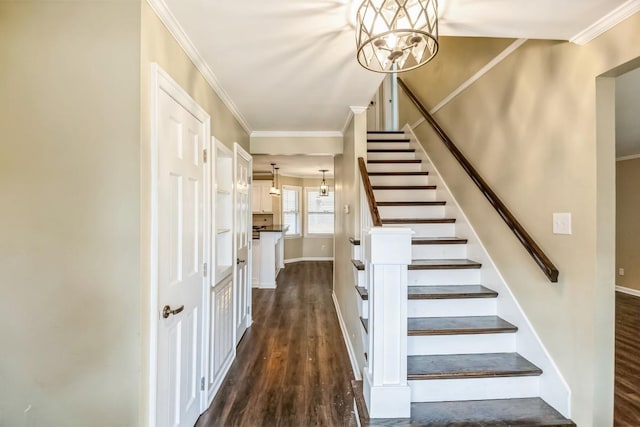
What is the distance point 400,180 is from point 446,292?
1.64 metres

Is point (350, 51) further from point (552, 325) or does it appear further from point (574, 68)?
point (552, 325)

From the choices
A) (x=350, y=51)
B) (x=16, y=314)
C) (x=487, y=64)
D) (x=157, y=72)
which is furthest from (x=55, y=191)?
(x=487, y=64)

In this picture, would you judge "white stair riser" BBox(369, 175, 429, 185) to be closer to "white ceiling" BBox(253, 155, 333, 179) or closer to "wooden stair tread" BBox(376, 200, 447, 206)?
"wooden stair tread" BBox(376, 200, 447, 206)

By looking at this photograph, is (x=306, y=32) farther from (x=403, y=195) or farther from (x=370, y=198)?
(x=403, y=195)

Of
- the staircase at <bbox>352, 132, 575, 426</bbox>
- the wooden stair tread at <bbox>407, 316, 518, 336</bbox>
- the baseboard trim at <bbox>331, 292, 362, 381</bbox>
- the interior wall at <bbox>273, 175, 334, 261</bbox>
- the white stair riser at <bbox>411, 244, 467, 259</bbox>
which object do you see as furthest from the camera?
the interior wall at <bbox>273, 175, 334, 261</bbox>

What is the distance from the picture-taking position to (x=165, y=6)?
1.40 metres

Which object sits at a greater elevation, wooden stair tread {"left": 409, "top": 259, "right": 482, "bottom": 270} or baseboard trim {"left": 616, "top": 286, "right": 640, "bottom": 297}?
wooden stair tread {"left": 409, "top": 259, "right": 482, "bottom": 270}

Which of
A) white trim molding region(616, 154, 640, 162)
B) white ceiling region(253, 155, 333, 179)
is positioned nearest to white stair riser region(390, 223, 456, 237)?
white ceiling region(253, 155, 333, 179)

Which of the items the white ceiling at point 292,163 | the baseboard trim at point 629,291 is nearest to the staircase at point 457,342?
the white ceiling at point 292,163

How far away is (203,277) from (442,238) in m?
2.14

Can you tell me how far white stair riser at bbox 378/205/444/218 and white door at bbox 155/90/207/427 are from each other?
1844 mm

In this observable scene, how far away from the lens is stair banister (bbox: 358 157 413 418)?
1.61 metres

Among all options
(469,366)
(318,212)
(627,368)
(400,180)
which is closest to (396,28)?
(469,366)

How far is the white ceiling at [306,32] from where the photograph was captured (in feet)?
4.43
